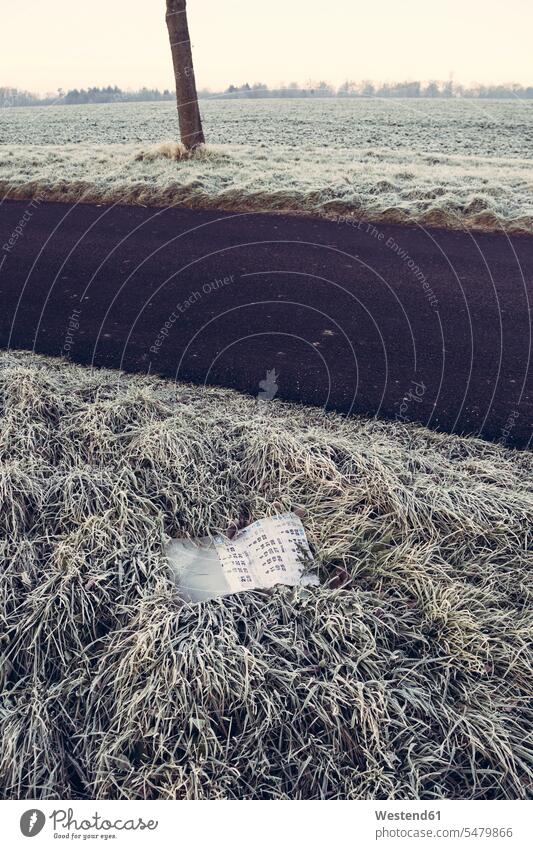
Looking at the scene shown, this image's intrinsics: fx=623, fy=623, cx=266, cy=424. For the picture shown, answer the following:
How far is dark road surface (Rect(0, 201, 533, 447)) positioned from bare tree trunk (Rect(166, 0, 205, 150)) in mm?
5018

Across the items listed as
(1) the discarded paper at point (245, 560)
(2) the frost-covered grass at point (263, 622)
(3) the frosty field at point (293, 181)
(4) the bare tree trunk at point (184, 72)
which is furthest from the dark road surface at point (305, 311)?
(4) the bare tree trunk at point (184, 72)

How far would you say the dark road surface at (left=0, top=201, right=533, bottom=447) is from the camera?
4.07 m

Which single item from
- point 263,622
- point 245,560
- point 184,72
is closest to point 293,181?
point 184,72

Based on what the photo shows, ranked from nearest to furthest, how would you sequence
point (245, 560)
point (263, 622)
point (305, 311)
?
point (263, 622) < point (245, 560) < point (305, 311)

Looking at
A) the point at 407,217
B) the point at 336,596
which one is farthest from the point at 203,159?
the point at 336,596

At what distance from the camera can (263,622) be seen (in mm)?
2422

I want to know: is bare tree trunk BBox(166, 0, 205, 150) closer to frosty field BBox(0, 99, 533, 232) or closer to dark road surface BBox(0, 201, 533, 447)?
frosty field BBox(0, 99, 533, 232)

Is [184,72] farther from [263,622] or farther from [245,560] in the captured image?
[263,622]

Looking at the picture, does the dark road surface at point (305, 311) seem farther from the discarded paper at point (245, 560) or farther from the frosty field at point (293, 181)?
the discarded paper at point (245, 560)

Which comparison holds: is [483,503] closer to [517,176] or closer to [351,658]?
[351,658]

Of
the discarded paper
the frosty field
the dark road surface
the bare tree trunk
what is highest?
the bare tree trunk

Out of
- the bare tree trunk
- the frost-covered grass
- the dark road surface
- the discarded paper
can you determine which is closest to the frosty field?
the bare tree trunk

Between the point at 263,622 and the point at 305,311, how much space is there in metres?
3.19

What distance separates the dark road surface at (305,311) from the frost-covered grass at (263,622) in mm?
647
